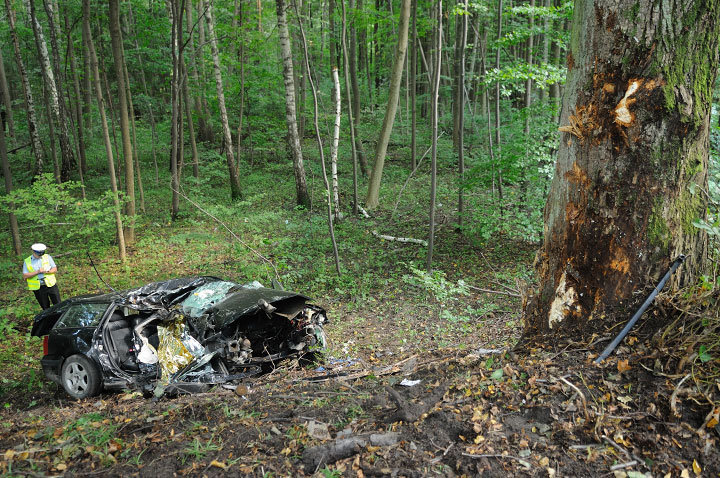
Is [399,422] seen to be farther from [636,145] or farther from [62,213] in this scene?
[62,213]

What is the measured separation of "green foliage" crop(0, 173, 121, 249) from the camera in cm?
974

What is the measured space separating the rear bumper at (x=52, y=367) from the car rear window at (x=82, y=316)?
446 mm

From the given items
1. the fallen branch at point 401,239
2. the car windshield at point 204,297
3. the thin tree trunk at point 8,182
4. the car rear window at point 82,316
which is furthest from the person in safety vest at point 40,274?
the fallen branch at point 401,239

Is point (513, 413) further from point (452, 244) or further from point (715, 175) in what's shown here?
point (452, 244)

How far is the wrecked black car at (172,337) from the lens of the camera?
18.0 ft

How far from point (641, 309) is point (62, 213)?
17317 mm

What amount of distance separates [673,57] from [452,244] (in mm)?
9754

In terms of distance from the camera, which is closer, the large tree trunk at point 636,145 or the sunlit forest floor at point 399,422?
the sunlit forest floor at point 399,422

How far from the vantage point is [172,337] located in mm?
5914

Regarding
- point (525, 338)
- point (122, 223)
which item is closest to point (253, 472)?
point (525, 338)

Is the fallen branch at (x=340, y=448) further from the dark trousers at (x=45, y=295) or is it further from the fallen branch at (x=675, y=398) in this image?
the dark trousers at (x=45, y=295)

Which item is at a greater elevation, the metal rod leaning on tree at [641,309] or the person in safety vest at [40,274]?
the metal rod leaning on tree at [641,309]

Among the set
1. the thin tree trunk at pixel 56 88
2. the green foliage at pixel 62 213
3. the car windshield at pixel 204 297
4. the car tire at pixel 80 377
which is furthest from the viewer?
the thin tree trunk at pixel 56 88

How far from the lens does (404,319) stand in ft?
28.0
